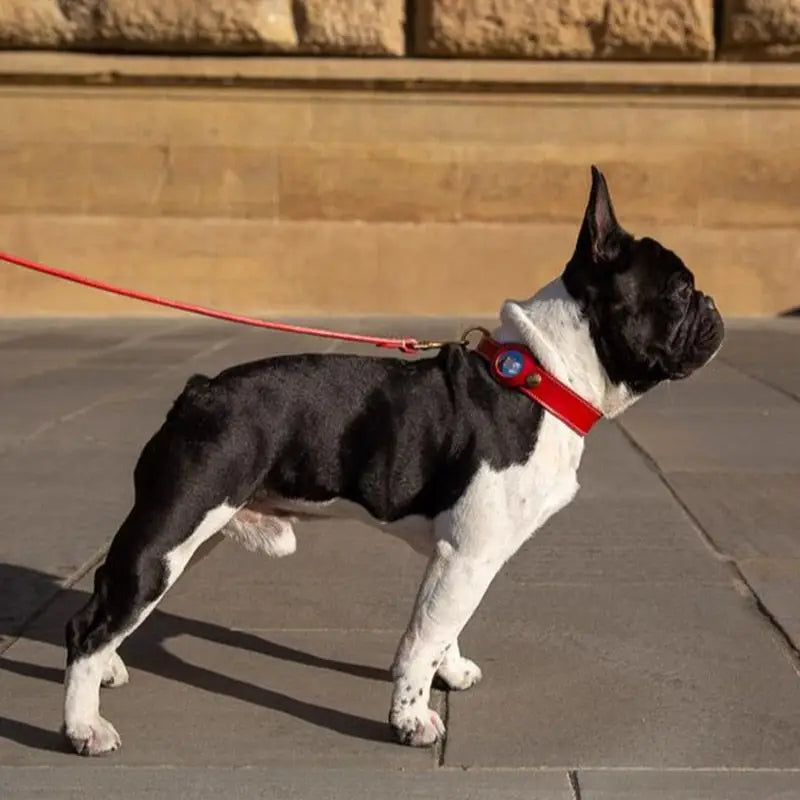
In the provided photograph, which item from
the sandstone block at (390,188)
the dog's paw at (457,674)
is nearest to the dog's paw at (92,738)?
the dog's paw at (457,674)

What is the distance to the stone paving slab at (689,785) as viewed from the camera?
12.0 ft

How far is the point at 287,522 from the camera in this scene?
4371 millimetres

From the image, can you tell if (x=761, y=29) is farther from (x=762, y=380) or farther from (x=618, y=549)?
(x=618, y=549)

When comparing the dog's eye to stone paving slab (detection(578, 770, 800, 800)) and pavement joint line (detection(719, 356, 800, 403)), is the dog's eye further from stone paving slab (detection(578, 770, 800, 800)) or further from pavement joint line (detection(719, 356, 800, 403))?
pavement joint line (detection(719, 356, 800, 403))

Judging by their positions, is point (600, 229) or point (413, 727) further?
point (600, 229)

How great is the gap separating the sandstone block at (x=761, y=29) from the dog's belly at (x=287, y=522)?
43.6 feet

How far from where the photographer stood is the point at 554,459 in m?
4.18

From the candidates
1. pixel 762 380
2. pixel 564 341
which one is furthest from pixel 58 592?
pixel 762 380

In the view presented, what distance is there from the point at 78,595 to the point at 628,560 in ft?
7.36

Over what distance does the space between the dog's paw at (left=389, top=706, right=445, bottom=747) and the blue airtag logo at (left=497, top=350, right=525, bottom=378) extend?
99 centimetres

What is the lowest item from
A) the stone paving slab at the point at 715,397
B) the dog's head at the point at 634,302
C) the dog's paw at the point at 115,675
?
the stone paving slab at the point at 715,397

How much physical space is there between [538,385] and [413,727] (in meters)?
1.04

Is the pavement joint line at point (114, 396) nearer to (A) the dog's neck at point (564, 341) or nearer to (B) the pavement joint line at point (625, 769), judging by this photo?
(A) the dog's neck at point (564, 341)

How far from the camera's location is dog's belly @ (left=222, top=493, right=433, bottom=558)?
4.21 metres
